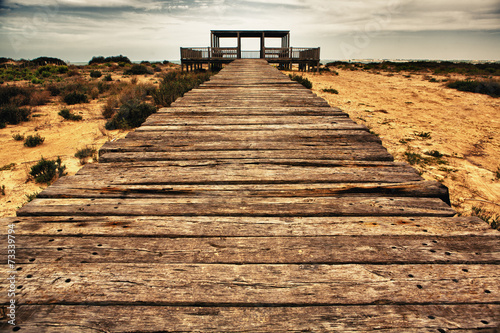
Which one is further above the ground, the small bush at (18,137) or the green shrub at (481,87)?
the green shrub at (481,87)

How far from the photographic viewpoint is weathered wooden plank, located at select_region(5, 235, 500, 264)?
53.1 inches

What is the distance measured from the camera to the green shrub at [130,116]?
8008 mm

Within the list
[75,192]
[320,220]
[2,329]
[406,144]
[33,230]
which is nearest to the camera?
[2,329]

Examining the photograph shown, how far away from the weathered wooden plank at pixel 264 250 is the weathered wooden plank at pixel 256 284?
49mm

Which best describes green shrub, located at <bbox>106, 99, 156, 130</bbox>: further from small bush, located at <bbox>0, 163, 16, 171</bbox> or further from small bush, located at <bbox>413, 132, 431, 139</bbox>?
small bush, located at <bbox>413, 132, 431, 139</bbox>

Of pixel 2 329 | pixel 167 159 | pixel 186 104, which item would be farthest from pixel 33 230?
pixel 186 104

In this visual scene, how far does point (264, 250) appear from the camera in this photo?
1415mm

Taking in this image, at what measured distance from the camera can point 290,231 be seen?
1.57m

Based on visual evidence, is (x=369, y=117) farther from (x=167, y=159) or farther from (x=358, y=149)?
(x=167, y=159)

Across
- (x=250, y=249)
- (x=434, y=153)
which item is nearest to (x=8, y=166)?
(x=250, y=249)

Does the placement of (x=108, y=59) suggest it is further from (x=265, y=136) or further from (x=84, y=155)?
(x=265, y=136)

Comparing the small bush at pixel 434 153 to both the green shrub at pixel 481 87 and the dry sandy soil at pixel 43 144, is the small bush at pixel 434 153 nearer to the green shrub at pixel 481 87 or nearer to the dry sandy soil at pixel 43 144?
the dry sandy soil at pixel 43 144

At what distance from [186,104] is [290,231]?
3760 mm

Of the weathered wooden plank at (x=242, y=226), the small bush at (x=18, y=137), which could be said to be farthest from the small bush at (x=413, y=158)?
the small bush at (x=18, y=137)
